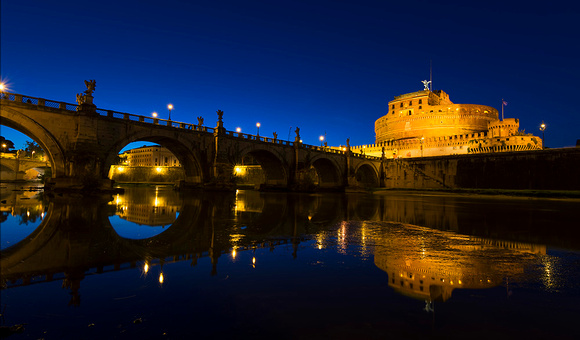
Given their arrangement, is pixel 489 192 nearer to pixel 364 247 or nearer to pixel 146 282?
pixel 364 247

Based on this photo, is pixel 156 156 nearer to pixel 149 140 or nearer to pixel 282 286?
pixel 149 140

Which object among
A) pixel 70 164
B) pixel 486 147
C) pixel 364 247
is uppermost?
pixel 486 147

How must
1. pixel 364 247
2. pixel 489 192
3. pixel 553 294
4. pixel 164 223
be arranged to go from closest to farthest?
1. pixel 553 294
2. pixel 364 247
3. pixel 164 223
4. pixel 489 192

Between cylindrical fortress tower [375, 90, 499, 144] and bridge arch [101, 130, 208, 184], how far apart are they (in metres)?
75.3

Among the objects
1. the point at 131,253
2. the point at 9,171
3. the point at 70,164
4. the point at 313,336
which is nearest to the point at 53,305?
the point at 131,253

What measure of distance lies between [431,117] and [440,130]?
16.5 ft

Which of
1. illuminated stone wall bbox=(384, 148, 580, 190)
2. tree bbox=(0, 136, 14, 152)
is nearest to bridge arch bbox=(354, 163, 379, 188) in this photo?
illuminated stone wall bbox=(384, 148, 580, 190)

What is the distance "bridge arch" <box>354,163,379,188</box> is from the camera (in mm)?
67500

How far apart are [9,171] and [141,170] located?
131 ft

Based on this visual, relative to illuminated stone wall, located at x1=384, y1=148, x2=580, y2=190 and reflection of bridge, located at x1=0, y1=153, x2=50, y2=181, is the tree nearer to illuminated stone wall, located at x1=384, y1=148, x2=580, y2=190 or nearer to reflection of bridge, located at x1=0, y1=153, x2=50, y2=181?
reflection of bridge, located at x1=0, y1=153, x2=50, y2=181

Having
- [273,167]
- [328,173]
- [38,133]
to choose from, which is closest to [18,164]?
[38,133]

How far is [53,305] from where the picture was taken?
325cm

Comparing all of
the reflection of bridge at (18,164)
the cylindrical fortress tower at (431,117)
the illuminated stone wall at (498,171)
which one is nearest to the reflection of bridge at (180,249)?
the illuminated stone wall at (498,171)

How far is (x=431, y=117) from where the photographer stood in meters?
90.9
